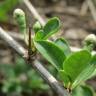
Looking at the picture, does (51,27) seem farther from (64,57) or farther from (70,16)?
(70,16)

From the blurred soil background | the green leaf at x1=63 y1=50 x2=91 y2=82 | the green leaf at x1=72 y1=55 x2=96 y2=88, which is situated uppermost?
the green leaf at x1=63 y1=50 x2=91 y2=82

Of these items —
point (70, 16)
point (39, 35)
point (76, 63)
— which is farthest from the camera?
point (70, 16)

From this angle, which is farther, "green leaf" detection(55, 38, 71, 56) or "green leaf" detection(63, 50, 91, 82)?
"green leaf" detection(55, 38, 71, 56)

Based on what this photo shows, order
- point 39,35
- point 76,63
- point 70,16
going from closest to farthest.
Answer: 1. point 76,63
2. point 39,35
3. point 70,16

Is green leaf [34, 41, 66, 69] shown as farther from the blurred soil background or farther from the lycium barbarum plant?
the blurred soil background

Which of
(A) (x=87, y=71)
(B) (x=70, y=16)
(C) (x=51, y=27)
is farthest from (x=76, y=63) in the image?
(B) (x=70, y=16)

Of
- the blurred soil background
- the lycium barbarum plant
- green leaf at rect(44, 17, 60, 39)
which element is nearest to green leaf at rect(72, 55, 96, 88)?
the lycium barbarum plant

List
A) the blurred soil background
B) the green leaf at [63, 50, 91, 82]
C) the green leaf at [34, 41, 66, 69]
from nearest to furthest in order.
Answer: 1. the green leaf at [63, 50, 91, 82]
2. the green leaf at [34, 41, 66, 69]
3. the blurred soil background
